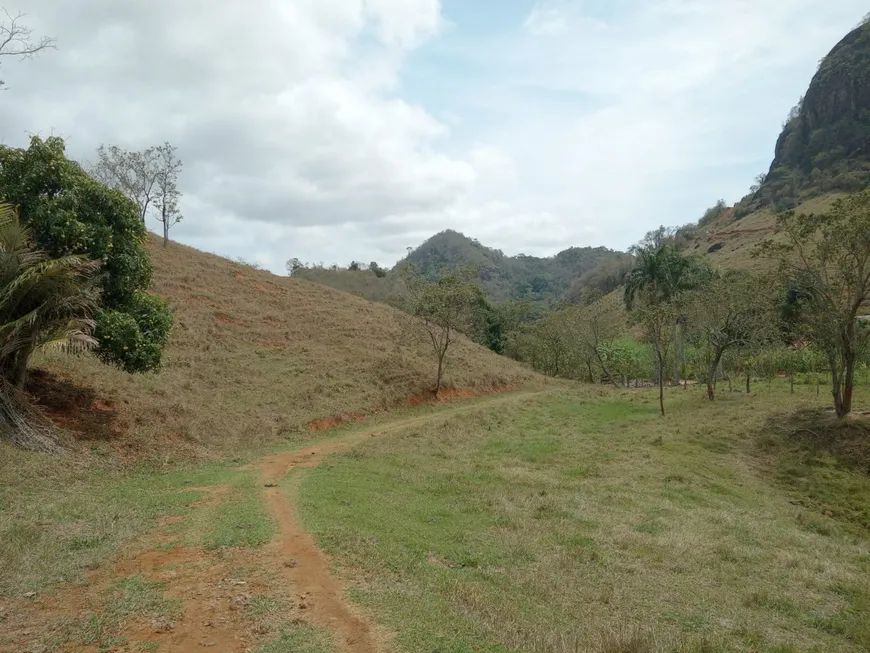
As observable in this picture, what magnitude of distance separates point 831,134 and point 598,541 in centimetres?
11642

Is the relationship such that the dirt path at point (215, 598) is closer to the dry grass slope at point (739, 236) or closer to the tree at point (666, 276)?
the tree at point (666, 276)

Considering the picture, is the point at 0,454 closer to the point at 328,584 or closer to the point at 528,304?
the point at 328,584

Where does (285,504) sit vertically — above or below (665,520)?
above

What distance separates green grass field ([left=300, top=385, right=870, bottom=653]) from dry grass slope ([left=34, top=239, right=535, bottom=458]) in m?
5.07

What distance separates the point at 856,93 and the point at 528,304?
7686 centimetres

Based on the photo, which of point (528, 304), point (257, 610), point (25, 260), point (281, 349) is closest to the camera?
point (257, 610)

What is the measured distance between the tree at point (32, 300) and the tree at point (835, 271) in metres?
24.7

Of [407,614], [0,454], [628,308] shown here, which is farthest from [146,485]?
→ [628,308]

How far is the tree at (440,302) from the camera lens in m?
30.4

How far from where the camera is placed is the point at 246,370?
26375mm

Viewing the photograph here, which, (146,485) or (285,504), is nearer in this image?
(285,504)

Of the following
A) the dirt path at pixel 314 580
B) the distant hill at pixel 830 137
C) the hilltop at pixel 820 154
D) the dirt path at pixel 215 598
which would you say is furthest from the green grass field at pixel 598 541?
the distant hill at pixel 830 137

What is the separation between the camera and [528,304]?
66.4 metres

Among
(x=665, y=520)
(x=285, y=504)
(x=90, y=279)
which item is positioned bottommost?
(x=665, y=520)
